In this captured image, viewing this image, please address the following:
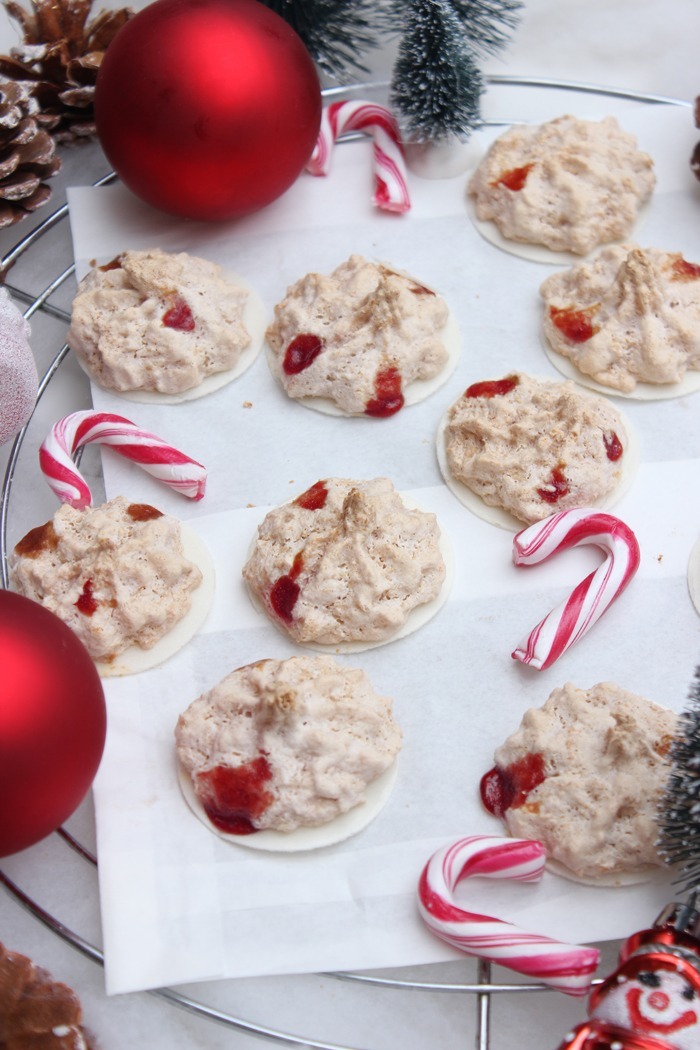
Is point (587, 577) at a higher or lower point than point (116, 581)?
lower

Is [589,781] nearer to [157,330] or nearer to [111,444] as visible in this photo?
[111,444]

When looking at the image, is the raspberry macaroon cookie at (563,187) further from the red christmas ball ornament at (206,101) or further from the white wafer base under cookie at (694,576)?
the white wafer base under cookie at (694,576)

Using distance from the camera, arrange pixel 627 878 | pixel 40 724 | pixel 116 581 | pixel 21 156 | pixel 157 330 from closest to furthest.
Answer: pixel 40 724 < pixel 627 878 < pixel 116 581 < pixel 157 330 < pixel 21 156

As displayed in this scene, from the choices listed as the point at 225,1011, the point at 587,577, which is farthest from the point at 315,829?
the point at 587,577

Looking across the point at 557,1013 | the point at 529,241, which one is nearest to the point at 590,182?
the point at 529,241

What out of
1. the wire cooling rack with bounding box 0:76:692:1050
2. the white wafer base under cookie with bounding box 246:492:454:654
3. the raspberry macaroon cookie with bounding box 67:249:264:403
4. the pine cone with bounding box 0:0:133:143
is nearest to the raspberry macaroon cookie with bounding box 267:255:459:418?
the raspberry macaroon cookie with bounding box 67:249:264:403

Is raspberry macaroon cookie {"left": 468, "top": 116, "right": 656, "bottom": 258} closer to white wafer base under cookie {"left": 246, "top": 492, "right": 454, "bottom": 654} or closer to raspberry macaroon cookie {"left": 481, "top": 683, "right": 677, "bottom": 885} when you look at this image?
white wafer base under cookie {"left": 246, "top": 492, "right": 454, "bottom": 654}

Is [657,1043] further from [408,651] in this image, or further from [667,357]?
[667,357]
